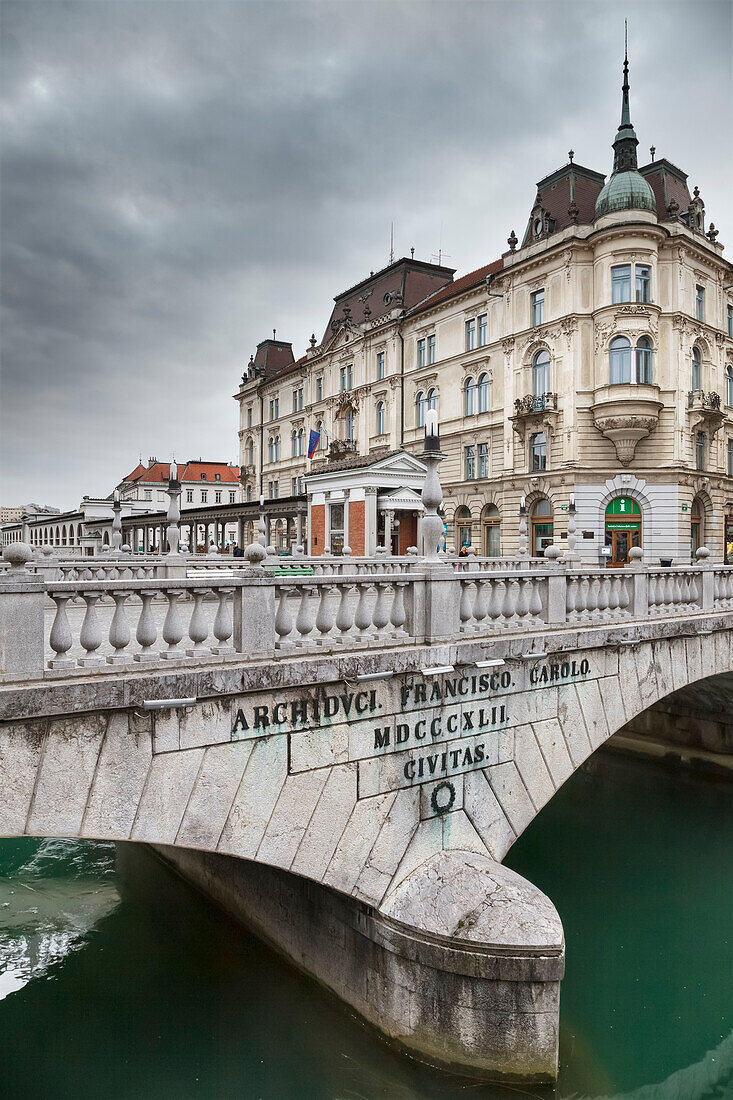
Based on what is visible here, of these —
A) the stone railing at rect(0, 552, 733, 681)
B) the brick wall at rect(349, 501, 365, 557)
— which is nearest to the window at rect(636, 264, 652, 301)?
the brick wall at rect(349, 501, 365, 557)

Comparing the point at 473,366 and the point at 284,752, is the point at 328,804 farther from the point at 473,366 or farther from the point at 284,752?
the point at 473,366

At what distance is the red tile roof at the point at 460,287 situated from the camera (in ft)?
130

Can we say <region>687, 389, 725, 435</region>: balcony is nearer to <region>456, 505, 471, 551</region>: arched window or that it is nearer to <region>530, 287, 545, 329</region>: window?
<region>530, 287, 545, 329</region>: window

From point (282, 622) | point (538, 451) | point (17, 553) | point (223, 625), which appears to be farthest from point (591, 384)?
point (17, 553)

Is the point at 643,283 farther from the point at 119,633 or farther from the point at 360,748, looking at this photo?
the point at 119,633

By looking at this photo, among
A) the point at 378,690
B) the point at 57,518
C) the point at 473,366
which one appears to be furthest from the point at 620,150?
the point at 57,518

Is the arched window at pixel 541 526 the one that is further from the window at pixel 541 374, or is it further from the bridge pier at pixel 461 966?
the bridge pier at pixel 461 966

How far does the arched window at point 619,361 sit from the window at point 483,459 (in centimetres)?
840

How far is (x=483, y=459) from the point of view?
38.8 meters

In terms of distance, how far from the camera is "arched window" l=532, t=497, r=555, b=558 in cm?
3432

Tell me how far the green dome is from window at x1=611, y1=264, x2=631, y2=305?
8.25 feet

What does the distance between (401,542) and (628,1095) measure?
25.7 meters

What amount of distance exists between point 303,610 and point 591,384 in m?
28.9

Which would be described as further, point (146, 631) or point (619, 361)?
point (619, 361)
